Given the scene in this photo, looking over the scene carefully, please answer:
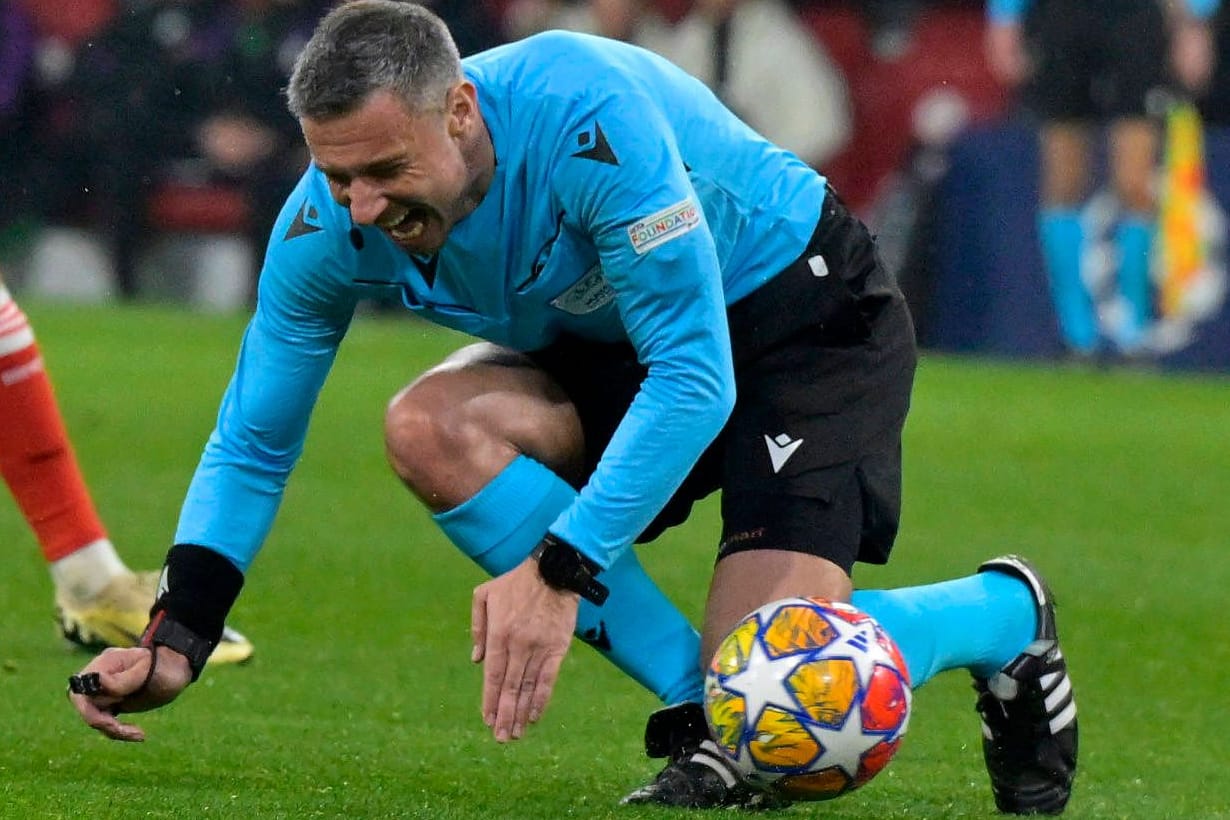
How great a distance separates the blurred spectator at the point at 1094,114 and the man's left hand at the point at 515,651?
955cm

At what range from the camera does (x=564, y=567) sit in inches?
135

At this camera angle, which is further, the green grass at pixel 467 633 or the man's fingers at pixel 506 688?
the green grass at pixel 467 633

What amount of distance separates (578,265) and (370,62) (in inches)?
21.6

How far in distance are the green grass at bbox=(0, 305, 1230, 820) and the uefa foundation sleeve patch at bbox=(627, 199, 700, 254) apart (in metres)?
0.91

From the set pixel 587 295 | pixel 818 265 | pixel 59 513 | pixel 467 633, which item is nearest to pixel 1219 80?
pixel 467 633

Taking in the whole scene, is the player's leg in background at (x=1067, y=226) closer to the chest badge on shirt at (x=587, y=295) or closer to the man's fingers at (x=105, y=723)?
the chest badge on shirt at (x=587, y=295)

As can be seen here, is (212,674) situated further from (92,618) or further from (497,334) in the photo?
(497,334)

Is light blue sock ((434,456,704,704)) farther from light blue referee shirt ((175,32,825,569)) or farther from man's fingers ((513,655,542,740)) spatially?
man's fingers ((513,655,542,740))

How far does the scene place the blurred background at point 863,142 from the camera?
12.7 meters

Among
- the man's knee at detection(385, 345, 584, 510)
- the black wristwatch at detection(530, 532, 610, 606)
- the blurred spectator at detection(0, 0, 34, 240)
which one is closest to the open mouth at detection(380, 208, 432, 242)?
the man's knee at detection(385, 345, 584, 510)

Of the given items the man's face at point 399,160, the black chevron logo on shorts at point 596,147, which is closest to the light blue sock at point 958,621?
the black chevron logo on shorts at point 596,147

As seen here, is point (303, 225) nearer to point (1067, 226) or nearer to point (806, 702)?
point (806, 702)

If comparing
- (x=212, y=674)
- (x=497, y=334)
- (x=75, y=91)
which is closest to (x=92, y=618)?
(x=212, y=674)

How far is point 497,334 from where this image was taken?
13.1 ft
